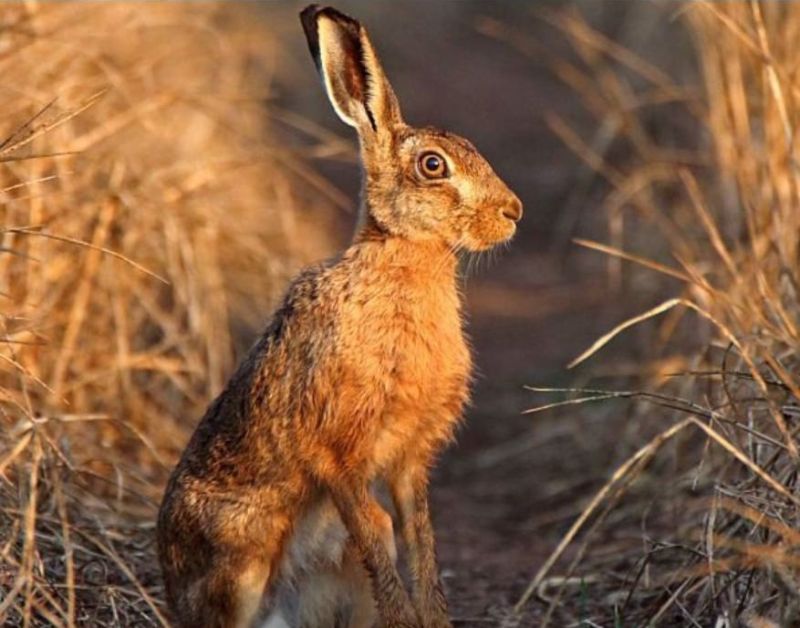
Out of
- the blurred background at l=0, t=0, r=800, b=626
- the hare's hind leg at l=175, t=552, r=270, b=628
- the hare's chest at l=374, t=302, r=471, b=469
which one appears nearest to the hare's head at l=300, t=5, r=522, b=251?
the hare's chest at l=374, t=302, r=471, b=469

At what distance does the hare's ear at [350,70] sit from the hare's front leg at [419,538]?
3.14 feet

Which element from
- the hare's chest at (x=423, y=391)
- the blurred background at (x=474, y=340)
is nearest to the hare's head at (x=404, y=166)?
the hare's chest at (x=423, y=391)

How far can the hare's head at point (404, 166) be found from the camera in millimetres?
4367

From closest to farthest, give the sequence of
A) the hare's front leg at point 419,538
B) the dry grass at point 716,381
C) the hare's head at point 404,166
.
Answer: the dry grass at point 716,381 → the hare's front leg at point 419,538 → the hare's head at point 404,166

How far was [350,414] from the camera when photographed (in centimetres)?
412

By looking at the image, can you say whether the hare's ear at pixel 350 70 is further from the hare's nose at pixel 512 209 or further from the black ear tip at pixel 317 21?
the hare's nose at pixel 512 209

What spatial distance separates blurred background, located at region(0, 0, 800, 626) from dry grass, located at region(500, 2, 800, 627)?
0.02 m

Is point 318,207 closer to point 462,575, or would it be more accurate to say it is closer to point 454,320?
point 462,575

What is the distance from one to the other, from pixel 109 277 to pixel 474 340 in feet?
10.6

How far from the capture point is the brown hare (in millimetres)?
4117

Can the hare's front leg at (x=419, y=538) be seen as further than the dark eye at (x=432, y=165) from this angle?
No

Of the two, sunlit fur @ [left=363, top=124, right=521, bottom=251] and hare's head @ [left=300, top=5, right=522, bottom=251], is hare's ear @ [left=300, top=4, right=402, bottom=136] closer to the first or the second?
hare's head @ [left=300, top=5, right=522, bottom=251]

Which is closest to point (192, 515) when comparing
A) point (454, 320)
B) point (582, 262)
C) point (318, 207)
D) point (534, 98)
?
point (454, 320)

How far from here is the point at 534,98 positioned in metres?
13.3
